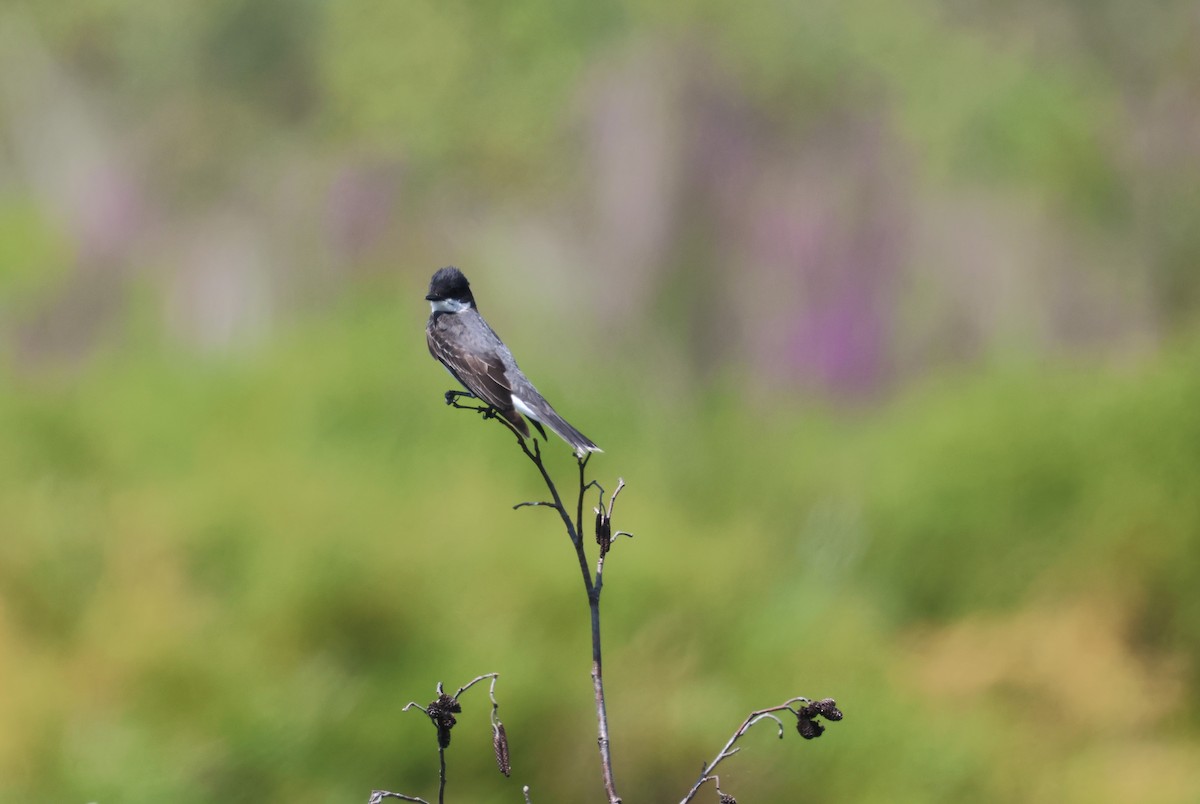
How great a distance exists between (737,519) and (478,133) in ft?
16.7

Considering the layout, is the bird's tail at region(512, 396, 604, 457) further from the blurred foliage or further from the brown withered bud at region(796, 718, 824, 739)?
the blurred foliage

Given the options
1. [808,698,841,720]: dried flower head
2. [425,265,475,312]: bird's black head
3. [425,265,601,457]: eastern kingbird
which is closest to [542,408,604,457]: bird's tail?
[425,265,601,457]: eastern kingbird

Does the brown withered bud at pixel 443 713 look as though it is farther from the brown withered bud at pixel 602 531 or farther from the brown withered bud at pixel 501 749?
the brown withered bud at pixel 602 531

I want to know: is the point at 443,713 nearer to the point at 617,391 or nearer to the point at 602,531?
the point at 602,531

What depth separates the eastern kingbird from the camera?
1.52 metres

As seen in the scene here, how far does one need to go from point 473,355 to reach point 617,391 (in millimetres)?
5524

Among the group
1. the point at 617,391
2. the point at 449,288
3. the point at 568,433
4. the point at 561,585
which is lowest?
the point at 568,433

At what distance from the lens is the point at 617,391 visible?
7.11 m

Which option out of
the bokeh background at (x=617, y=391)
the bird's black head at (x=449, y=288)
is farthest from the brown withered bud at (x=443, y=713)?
the bokeh background at (x=617, y=391)

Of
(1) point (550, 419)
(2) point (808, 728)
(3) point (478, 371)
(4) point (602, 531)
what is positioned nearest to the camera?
(4) point (602, 531)

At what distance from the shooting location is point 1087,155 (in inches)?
374

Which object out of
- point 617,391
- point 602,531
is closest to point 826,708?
point 602,531

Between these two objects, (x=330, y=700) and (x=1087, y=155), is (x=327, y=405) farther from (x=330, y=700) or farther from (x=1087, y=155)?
(x=1087, y=155)

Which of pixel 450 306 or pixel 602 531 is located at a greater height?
pixel 450 306
